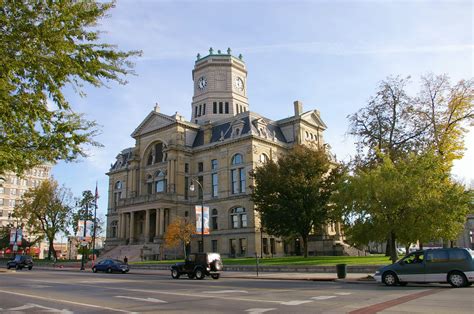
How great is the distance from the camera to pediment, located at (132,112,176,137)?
67744 millimetres

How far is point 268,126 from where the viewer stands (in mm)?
65500

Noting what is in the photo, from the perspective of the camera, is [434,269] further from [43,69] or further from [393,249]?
[43,69]

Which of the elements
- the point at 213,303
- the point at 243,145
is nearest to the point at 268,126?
the point at 243,145

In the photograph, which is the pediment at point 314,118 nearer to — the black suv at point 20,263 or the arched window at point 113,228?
the arched window at point 113,228

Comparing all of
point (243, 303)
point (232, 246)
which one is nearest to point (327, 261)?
point (232, 246)

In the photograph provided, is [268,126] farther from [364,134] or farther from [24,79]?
[24,79]


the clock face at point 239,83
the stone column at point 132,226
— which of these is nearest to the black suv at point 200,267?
the stone column at point 132,226

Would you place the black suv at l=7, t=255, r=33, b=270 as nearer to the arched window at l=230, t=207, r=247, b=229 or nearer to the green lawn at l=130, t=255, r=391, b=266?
the green lawn at l=130, t=255, r=391, b=266

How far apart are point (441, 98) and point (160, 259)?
4039 centimetres

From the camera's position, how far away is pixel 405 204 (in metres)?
25.6

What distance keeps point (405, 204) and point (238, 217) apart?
35.8 m

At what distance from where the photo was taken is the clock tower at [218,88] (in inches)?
3068

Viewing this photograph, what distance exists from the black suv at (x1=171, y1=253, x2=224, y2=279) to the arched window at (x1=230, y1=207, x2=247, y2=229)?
2898cm

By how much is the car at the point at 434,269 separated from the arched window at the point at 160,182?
50320mm
